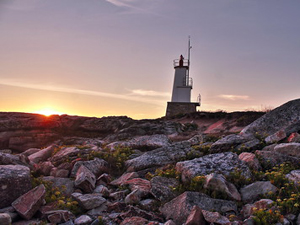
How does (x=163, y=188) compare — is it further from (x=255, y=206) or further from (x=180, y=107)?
(x=180, y=107)

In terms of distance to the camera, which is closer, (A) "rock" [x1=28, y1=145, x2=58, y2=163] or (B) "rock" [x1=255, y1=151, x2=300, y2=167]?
(B) "rock" [x1=255, y1=151, x2=300, y2=167]

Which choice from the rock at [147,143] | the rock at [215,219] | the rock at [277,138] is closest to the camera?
the rock at [215,219]

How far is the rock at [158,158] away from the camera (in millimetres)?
8633

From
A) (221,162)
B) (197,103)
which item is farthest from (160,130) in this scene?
(197,103)

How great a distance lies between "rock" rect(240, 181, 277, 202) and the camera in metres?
6.14

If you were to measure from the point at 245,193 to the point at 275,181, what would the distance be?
2.51 ft

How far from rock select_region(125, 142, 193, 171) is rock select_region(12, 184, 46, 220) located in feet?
10.1

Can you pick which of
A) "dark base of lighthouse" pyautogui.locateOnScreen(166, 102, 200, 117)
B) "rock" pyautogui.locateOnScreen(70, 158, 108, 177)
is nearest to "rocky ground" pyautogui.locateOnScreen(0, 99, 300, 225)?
"rock" pyautogui.locateOnScreen(70, 158, 108, 177)

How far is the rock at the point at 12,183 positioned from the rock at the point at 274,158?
551 cm

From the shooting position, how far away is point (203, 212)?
5.14 meters

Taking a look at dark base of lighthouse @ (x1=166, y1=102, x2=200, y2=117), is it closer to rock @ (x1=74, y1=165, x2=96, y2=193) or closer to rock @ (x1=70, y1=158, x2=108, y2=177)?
rock @ (x1=70, y1=158, x2=108, y2=177)

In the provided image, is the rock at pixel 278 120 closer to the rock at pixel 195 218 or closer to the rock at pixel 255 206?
the rock at pixel 255 206

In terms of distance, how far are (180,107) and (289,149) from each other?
99.0 ft

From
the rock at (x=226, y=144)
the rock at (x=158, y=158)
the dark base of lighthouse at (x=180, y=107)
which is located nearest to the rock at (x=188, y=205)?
the rock at (x=158, y=158)
